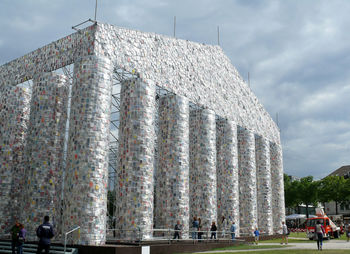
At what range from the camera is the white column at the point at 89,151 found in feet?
48.9

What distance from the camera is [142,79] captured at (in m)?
18.5

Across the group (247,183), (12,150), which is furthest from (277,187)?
(12,150)

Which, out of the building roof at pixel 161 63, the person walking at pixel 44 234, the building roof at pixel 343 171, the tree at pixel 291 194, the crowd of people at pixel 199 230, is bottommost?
the crowd of people at pixel 199 230

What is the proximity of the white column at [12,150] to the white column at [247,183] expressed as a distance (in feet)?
50.4

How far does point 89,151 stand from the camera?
15336 millimetres

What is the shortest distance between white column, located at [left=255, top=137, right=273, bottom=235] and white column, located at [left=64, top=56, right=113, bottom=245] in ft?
60.6

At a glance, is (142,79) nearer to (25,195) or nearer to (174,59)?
(174,59)

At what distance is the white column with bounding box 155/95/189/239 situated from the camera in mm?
20141

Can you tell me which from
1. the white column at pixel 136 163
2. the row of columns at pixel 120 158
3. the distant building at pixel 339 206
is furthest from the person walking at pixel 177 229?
the distant building at pixel 339 206

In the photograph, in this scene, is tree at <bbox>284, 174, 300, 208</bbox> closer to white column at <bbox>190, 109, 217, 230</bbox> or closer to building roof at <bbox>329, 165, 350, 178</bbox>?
building roof at <bbox>329, 165, 350, 178</bbox>

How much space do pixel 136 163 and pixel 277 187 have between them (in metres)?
20.5

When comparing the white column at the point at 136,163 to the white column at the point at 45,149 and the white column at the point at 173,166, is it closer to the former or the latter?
the white column at the point at 173,166

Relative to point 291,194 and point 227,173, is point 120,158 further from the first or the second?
point 291,194

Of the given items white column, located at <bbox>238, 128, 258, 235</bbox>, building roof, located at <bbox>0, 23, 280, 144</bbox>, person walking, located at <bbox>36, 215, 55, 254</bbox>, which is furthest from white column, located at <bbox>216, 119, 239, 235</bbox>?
person walking, located at <bbox>36, 215, 55, 254</bbox>
